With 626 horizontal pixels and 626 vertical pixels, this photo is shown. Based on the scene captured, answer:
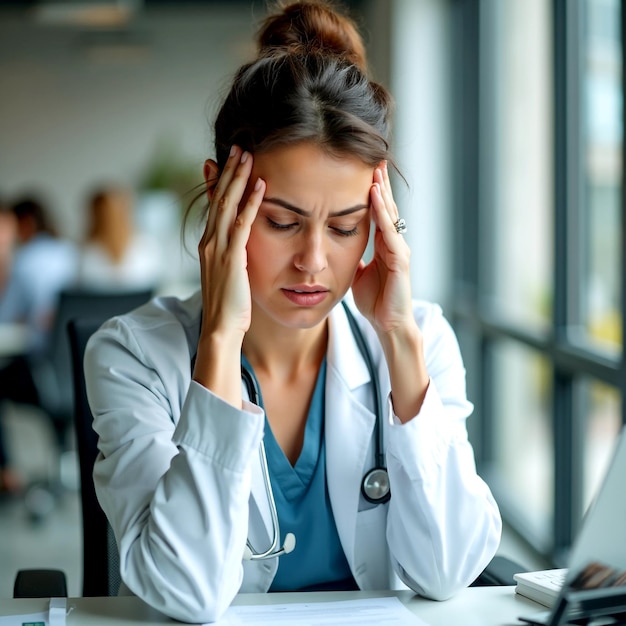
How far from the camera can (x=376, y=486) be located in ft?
4.79

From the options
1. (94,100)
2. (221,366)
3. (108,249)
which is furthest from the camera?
(94,100)

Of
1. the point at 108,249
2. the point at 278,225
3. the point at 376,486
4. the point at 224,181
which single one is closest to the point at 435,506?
the point at 376,486

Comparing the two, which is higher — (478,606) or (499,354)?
(478,606)

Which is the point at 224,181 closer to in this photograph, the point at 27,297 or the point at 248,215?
the point at 248,215

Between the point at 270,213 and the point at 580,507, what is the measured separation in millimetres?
2336

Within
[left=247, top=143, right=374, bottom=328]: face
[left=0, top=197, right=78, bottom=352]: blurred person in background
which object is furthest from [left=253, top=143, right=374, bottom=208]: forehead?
[left=0, top=197, right=78, bottom=352]: blurred person in background

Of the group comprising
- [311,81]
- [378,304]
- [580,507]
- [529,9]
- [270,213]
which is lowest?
[580,507]

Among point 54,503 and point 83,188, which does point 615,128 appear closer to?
point 54,503

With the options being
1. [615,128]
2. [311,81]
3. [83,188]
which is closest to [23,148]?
[83,188]

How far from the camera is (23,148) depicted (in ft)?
28.3

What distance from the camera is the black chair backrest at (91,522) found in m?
1.59

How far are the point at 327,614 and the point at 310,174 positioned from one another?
0.60 m

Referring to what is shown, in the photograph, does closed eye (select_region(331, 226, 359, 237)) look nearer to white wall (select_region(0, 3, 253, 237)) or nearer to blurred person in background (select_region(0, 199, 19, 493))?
blurred person in background (select_region(0, 199, 19, 493))

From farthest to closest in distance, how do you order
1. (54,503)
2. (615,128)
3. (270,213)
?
(54,503), (615,128), (270,213)
